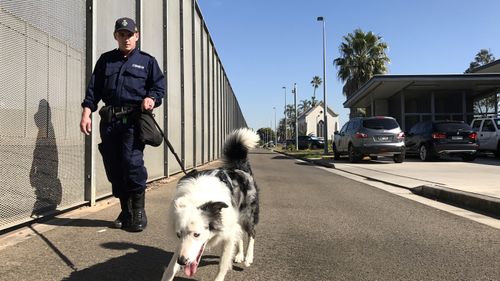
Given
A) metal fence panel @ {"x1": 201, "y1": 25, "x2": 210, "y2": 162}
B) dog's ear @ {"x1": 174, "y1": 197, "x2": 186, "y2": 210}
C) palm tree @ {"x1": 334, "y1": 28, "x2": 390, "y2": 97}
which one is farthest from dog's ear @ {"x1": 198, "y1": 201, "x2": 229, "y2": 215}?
palm tree @ {"x1": 334, "y1": 28, "x2": 390, "y2": 97}

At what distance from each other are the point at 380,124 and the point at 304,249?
14861 millimetres

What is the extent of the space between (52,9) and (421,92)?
30.9 metres

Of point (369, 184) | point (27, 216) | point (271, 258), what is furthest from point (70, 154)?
point (369, 184)

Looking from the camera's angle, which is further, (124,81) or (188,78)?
(188,78)

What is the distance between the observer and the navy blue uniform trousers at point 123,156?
16.8 ft

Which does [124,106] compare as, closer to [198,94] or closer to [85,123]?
[85,123]

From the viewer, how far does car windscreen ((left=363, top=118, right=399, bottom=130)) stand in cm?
1867

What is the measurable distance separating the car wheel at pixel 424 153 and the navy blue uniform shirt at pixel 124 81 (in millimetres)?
16205

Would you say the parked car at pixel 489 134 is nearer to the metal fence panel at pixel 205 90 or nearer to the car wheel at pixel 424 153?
the car wheel at pixel 424 153

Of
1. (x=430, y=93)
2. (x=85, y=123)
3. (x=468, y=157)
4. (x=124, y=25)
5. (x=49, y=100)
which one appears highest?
(x=430, y=93)

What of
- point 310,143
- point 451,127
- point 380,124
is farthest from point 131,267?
point 310,143

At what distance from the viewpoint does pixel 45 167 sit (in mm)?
5383

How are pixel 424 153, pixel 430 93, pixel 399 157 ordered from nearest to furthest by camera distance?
pixel 399 157
pixel 424 153
pixel 430 93

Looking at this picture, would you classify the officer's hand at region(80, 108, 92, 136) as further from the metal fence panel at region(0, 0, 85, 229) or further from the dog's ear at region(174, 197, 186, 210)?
the dog's ear at region(174, 197, 186, 210)
